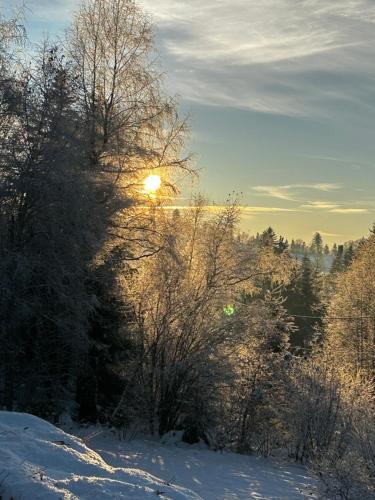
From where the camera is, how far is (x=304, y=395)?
47.0 feet

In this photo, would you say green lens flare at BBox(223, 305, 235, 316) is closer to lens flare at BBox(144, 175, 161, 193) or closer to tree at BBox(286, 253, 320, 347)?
lens flare at BBox(144, 175, 161, 193)

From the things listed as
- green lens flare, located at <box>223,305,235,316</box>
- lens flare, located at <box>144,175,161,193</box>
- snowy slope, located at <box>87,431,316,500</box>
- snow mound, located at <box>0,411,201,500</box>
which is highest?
lens flare, located at <box>144,175,161,193</box>

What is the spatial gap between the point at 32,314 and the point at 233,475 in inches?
209

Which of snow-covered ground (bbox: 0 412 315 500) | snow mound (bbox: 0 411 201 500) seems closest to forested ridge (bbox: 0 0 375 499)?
snow-covered ground (bbox: 0 412 315 500)

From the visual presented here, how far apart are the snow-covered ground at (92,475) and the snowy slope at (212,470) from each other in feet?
0.07

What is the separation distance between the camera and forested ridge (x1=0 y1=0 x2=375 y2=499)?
11148mm

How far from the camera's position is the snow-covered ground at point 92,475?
180 inches

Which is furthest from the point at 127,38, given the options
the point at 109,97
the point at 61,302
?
the point at 61,302

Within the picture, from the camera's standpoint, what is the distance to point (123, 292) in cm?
1443

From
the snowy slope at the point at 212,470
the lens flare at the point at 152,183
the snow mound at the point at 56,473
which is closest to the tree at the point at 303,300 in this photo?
the lens flare at the point at 152,183

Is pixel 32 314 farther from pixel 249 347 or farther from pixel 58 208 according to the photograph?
pixel 249 347

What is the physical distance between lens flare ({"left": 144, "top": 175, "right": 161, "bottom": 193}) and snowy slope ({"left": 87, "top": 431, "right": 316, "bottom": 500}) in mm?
6871

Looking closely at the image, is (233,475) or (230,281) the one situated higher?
(230,281)

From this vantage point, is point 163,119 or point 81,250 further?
point 163,119
